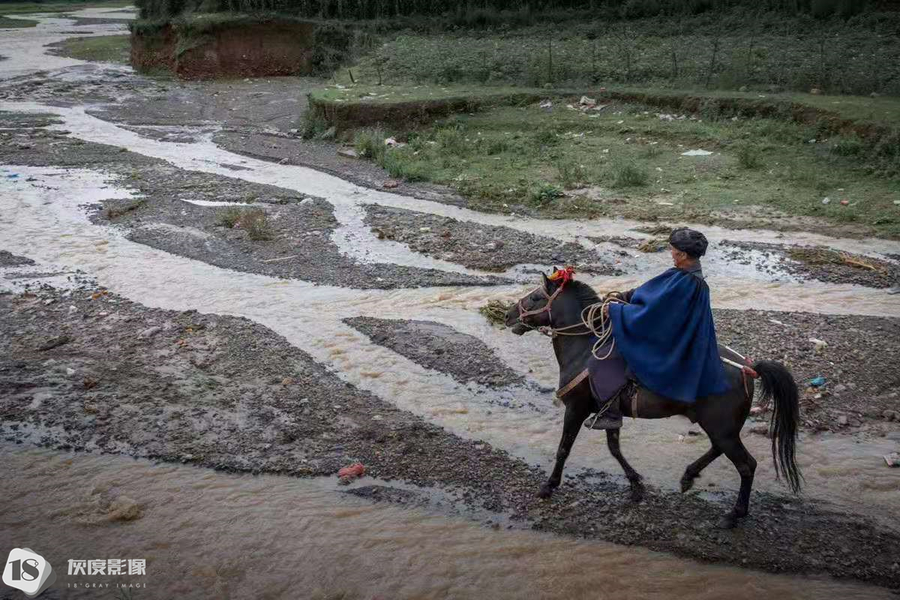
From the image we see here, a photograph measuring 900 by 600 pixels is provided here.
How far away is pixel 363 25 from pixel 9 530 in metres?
25.3

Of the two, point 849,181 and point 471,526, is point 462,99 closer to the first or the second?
point 849,181

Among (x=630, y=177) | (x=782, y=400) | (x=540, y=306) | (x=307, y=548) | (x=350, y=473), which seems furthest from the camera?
(x=630, y=177)

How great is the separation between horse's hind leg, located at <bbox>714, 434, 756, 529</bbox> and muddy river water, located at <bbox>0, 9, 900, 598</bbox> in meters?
0.48

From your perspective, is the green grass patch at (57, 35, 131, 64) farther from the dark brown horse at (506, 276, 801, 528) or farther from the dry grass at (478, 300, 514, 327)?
the dark brown horse at (506, 276, 801, 528)

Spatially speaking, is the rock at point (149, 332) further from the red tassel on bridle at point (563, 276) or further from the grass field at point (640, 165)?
the grass field at point (640, 165)

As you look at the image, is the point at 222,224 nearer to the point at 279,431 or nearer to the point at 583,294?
the point at 279,431

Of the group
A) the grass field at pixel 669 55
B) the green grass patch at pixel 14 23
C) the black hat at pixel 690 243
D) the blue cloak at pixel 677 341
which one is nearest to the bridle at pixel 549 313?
the blue cloak at pixel 677 341

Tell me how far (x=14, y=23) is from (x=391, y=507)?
172 ft

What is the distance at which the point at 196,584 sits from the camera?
5.38 meters

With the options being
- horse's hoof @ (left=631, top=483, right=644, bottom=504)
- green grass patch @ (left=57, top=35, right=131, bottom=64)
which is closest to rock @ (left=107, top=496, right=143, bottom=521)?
horse's hoof @ (left=631, top=483, right=644, bottom=504)

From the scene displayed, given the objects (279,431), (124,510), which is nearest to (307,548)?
(124,510)

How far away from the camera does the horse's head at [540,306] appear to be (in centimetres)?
577

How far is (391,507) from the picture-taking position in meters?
6.19

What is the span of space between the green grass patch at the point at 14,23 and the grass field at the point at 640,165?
39.0 metres
